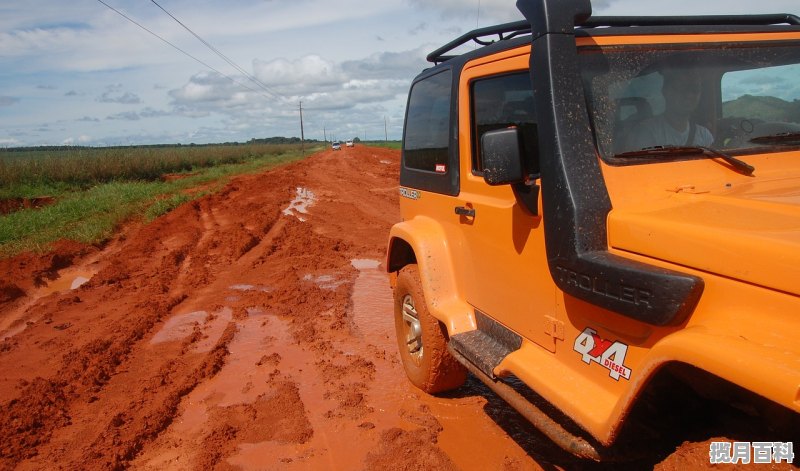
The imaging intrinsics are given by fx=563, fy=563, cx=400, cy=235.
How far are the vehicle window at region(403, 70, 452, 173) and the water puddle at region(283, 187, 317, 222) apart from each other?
328 inches

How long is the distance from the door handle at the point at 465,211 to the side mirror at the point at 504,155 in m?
0.74

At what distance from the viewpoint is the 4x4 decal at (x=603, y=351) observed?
7.14 ft

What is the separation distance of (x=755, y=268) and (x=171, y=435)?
3604 mm

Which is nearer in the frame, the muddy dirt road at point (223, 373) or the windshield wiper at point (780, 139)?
the windshield wiper at point (780, 139)

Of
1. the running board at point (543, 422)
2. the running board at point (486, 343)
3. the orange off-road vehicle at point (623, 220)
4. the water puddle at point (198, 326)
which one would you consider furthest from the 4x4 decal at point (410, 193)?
the water puddle at point (198, 326)

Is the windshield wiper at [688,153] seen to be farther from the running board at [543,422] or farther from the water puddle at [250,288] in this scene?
the water puddle at [250,288]

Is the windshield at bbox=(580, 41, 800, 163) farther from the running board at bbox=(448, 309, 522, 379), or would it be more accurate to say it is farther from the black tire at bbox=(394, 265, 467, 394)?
the black tire at bbox=(394, 265, 467, 394)

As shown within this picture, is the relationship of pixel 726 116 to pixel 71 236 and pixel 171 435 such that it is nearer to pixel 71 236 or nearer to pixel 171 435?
pixel 171 435

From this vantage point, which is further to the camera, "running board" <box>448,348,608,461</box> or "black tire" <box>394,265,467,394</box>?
"black tire" <box>394,265,467,394</box>

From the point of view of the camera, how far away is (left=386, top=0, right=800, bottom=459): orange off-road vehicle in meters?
1.75

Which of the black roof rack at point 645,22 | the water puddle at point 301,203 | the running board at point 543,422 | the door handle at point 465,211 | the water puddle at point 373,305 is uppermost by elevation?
the black roof rack at point 645,22

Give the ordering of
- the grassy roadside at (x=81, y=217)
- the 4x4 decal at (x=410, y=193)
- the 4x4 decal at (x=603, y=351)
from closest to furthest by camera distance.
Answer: the 4x4 decal at (x=603, y=351) → the 4x4 decal at (x=410, y=193) → the grassy roadside at (x=81, y=217)

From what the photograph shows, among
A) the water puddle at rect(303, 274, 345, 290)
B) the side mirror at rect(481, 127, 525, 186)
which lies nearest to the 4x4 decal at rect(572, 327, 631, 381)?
the side mirror at rect(481, 127, 525, 186)

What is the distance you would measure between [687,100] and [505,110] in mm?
897
